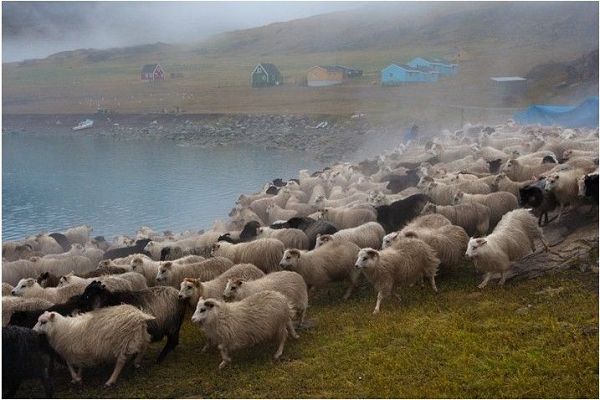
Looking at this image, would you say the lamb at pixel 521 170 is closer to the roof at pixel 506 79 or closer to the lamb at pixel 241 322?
the lamb at pixel 241 322

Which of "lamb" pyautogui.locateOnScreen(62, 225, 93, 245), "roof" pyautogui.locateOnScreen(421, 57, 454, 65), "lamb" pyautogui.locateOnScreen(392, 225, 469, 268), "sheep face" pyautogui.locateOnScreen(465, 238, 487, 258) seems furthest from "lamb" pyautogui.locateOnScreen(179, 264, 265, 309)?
"roof" pyautogui.locateOnScreen(421, 57, 454, 65)

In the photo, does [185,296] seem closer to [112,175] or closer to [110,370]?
[110,370]

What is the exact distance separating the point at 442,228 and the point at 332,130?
4253 centimetres

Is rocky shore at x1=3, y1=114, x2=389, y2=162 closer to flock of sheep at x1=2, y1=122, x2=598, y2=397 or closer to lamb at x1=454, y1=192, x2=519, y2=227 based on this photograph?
flock of sheep at x1=2, y1=122, x2=598, y2=397

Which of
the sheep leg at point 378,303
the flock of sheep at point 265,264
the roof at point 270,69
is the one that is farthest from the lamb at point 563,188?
the roof at point 270,69

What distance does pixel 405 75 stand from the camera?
5534cm

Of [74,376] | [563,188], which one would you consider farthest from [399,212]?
[74,376]

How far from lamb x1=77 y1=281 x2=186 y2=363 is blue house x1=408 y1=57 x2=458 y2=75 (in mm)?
52655

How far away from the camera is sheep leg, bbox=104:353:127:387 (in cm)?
700

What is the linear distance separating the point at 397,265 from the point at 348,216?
366 cm

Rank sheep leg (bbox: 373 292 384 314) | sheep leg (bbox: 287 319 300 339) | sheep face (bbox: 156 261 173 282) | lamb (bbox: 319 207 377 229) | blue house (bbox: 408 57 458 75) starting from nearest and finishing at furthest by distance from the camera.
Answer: sheep leg (bbox: 287 319 300 339) → sheep leg (bbox: 373 292 384 314) → sheep face (bbox: 156 261 173 282) → lamb (bbox: 319 207 377 229) → blue house (bbox: 408 57 458 75)

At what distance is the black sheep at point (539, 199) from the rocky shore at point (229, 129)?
99.6ft

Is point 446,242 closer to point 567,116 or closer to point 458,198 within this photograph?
point 458,198

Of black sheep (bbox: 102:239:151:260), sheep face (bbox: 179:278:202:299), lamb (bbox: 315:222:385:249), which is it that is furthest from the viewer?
black sheep (bbox: 102:239:151:260)
